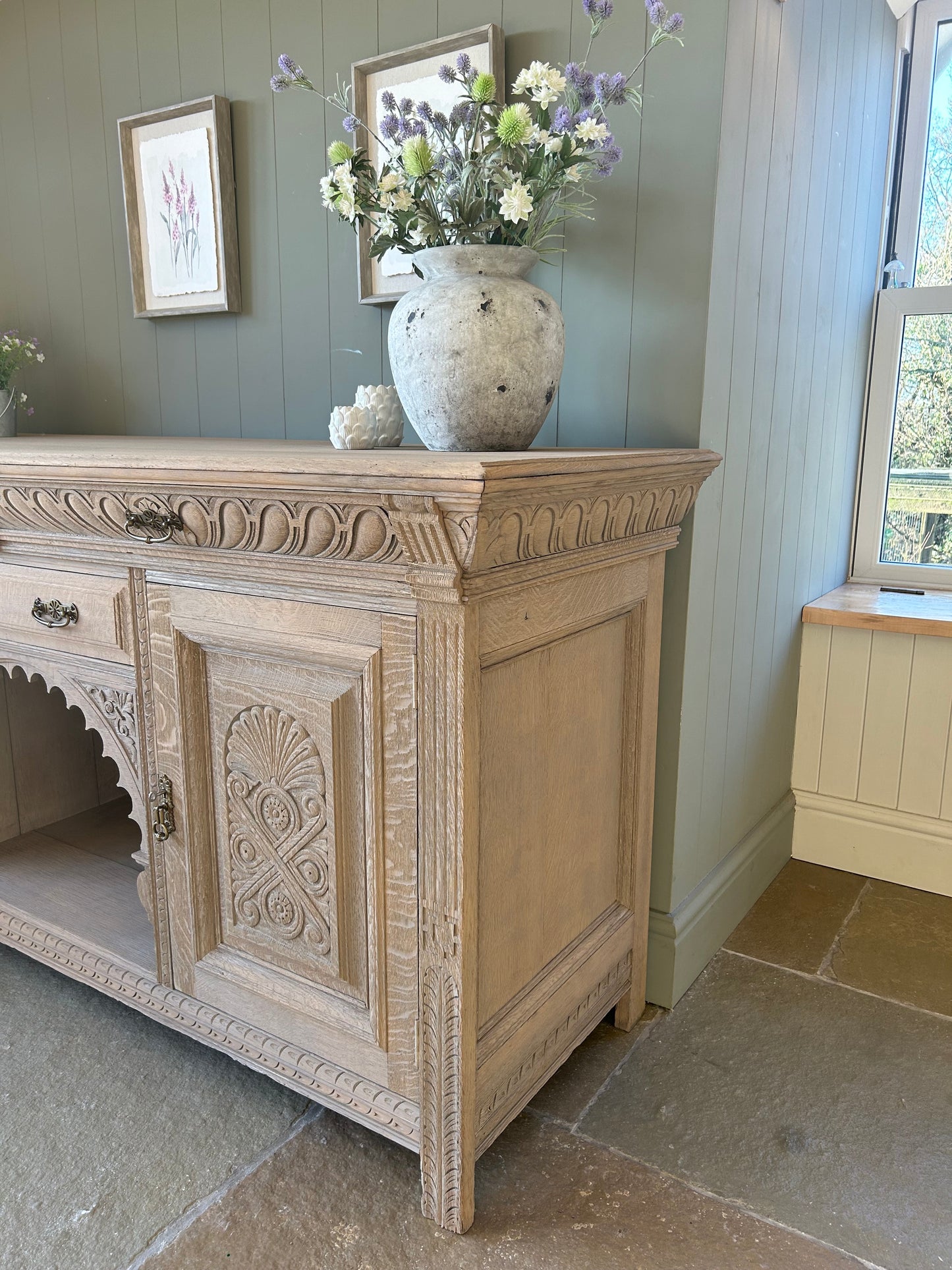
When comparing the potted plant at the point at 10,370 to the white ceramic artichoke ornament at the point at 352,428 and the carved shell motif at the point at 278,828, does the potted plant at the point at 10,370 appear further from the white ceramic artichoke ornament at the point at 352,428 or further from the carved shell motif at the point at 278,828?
the carved shell motif at the point at 278,828

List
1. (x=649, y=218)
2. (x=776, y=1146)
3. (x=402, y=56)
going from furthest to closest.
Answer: (x=402, y=56), (x=649, y=218), (x=776, y=1146)

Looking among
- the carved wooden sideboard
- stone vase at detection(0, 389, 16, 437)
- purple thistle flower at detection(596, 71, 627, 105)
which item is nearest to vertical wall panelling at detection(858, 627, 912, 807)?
the carved wooden sideboard

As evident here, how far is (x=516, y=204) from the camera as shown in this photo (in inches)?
46.9

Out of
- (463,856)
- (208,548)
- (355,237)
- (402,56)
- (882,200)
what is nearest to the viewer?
(463,856)

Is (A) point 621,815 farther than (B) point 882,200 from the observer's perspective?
No

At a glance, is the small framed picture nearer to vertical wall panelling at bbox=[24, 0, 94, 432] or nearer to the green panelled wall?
the green panelled wall

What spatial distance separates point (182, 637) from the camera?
1376mm

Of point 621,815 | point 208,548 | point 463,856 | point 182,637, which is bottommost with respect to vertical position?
point 621,815

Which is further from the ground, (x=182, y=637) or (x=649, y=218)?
(x=649, y=218)

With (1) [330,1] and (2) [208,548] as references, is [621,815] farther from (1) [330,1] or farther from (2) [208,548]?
(1) [330,1]

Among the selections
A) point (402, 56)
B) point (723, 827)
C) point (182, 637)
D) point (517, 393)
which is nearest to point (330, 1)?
point (402, 56)

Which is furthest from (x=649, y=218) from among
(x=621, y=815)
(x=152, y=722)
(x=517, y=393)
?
(x=152, y=722)

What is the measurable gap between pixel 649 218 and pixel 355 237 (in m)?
0.64

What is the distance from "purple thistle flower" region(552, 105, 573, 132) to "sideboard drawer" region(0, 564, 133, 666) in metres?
0.91
